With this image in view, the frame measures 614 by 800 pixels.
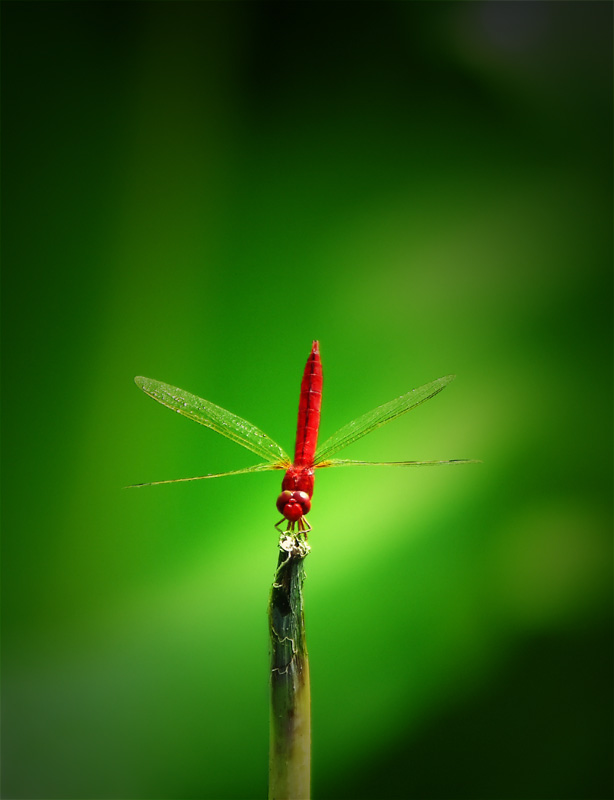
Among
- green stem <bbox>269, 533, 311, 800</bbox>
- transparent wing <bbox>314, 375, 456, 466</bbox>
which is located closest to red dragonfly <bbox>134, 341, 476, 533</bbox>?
transparent wing <bbox>314, 375, 456, 466</bbox>

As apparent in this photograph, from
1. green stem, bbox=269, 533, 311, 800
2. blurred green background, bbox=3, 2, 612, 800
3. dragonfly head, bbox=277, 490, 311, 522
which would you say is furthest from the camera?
blurred green background, bbox=3, 2, 612, 800

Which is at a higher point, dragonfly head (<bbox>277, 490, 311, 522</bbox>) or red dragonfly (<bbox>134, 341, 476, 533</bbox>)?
red dragonfly (<bbox>134, 341, 476, 533</bbox>)

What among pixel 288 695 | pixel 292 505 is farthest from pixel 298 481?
pixel 288 695

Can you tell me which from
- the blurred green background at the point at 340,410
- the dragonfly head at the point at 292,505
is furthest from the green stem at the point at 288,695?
the blurred green background at the point at 340,410

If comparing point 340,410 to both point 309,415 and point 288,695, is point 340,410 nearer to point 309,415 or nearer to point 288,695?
point 309,415

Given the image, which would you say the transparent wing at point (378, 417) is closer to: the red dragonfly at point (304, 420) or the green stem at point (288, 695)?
the red dragonfly at point (304, 420)

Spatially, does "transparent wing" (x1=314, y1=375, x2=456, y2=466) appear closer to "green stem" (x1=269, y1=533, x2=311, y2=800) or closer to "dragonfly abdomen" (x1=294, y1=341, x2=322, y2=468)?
"dragonfly abdomen" (x1=294, y1=341, x2=322, y2=468)
